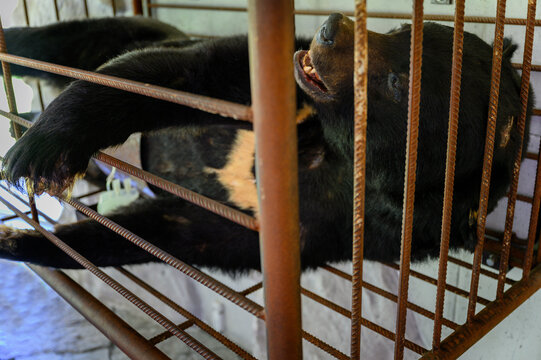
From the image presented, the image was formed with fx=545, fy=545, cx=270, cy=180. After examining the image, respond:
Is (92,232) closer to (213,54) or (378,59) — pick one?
(213,54)

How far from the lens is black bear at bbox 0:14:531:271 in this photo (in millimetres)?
1238

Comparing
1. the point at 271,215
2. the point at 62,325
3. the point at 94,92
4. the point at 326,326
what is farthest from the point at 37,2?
the point at 271,215

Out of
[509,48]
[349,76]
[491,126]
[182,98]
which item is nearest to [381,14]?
[509,48]

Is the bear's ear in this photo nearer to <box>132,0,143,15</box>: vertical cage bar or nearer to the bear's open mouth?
the bear's open mouth

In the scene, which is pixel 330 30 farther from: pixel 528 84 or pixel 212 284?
pixel 212 284

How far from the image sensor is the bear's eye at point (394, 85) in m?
1.29

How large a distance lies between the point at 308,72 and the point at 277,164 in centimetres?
78

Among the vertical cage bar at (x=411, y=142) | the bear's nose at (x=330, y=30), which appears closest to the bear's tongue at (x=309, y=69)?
the bear's nose at (x=330, y=30)

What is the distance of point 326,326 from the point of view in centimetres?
225

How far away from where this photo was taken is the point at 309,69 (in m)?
1.36

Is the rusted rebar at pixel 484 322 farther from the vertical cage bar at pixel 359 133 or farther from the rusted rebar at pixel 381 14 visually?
the rusted rebar at pixel 381 14

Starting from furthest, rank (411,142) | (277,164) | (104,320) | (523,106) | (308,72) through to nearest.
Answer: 1. (308,72)
2. (104,320)
3. (523,106)
4. (411,142)
5. (277,164)

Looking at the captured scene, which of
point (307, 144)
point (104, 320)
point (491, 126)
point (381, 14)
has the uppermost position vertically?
point (381, 14)

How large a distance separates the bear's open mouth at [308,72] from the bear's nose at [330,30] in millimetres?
81
